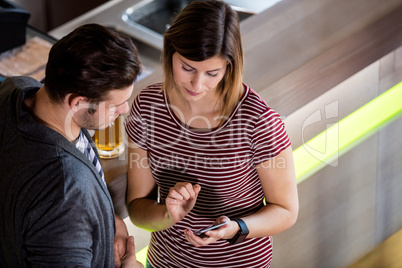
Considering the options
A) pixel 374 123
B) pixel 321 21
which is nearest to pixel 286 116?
pixel 321 21

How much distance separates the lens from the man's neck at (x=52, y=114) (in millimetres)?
1465

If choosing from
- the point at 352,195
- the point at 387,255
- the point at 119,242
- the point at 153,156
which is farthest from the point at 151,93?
the point at 387,255

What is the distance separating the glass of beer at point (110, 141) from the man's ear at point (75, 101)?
402 millimetres

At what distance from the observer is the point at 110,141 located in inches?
72.9

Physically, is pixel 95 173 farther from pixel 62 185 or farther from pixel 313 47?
pixel 313 47

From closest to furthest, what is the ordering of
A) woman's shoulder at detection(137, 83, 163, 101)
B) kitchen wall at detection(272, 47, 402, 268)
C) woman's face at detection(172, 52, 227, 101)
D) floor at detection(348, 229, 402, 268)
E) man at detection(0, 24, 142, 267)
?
man at detection(0, 24, 142, 267), woman's face at detection(172, 52, 227, 101), woman's shoulder at detection(137, 83, 163, 101), kitchen wall at detection(272, 47, 402, 268), floor at detection(348, 229, 402, 268)

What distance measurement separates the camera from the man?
1385 mm

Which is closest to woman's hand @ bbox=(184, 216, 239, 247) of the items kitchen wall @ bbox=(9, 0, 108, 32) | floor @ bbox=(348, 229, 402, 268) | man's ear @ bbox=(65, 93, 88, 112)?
man's ear @ bbox=(65, 93, 88, 112)

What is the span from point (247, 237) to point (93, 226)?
1.56 feet

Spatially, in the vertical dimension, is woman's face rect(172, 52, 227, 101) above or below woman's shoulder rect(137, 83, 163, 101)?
above

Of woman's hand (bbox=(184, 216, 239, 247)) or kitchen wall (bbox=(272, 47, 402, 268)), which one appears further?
kitchen wall (bbox=(272, 47, 402, 268))

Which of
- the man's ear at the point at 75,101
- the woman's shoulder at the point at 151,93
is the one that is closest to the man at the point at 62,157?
the man's ear at the point at 75,101

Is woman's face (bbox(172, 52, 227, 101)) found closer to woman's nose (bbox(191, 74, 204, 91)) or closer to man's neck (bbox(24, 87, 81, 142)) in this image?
woman's nose (bbox(191, 74, 204, 91))

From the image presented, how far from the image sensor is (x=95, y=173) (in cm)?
148
